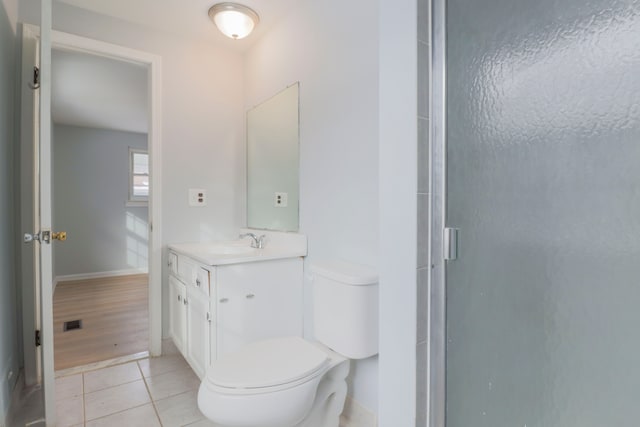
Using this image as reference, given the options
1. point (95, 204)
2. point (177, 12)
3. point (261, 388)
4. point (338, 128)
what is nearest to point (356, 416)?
point (261, 388)

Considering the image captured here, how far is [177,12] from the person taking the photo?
2.03 metres

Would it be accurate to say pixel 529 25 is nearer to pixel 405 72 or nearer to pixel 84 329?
pixel 405 72

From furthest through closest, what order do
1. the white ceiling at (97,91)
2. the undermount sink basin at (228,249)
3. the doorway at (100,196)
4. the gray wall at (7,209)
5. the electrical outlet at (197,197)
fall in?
the doorway at (100,196)
the white ceiling at (97,91)
the electrical outlet at (197,197)
the undermount sink basin at (228,249)
the gray wall at (7,209)

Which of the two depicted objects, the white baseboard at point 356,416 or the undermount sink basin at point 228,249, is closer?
the white baseboard at point 356,416

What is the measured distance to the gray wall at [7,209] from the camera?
1412 mm

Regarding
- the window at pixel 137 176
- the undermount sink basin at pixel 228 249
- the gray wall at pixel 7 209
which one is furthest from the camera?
the window at pixel 137 176

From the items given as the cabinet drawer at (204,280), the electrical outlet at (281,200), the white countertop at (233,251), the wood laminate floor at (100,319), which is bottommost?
the wood laminate floor at (100,319)

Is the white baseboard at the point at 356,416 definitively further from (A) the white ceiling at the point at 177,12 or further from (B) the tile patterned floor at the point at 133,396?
(A) the white ceiling at the point at 177,12

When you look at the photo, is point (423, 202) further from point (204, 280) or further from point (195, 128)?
point (195, 128)

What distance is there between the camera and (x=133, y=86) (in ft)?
10.4

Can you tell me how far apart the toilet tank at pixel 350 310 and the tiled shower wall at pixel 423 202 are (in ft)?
1.28

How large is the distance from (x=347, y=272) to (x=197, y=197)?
4.92ft

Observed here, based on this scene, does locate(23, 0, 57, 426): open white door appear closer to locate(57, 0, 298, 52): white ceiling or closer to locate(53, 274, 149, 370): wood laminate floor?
locate(57, 0, 298, 52): white ceiling

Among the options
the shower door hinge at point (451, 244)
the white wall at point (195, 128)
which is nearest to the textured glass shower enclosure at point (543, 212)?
the shower door hinge at point (451, 244)
